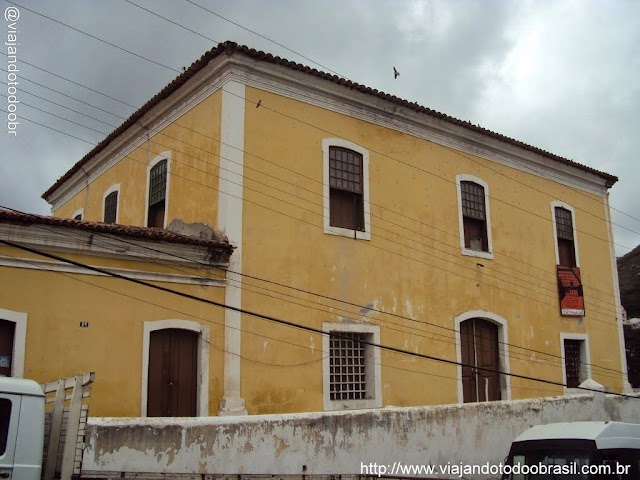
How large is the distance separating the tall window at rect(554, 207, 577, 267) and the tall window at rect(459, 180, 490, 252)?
3.44 meters

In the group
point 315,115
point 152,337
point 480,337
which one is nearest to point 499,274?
point 480,337

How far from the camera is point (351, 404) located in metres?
13.2

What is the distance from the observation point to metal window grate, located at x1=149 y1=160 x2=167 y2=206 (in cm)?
1448

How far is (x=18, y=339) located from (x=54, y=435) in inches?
124

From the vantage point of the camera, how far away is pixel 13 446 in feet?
21.1

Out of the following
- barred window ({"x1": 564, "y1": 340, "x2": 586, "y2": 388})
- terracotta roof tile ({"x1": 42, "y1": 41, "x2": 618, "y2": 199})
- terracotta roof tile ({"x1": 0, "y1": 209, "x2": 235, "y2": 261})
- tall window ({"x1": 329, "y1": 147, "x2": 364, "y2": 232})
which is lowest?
barred window ({"x1": 564, "y1": 340, "x2": 586, "y2": 388})

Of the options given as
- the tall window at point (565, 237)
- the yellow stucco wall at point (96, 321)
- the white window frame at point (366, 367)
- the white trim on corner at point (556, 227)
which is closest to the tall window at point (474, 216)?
the white trim on corner at point (556, 227)

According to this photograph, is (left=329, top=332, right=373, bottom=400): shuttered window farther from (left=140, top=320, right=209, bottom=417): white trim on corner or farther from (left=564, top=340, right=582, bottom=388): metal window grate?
(left=564, top=340, right=582, bottom=388): metal window grate

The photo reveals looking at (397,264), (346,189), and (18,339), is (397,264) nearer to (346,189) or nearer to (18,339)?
(346,189)

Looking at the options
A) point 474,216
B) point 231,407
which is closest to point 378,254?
point 474,216

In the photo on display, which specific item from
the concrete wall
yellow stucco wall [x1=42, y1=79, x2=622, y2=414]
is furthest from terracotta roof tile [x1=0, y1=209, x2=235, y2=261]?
the concrete wall

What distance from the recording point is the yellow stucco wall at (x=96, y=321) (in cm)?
991

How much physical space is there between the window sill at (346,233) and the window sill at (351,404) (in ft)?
10.8

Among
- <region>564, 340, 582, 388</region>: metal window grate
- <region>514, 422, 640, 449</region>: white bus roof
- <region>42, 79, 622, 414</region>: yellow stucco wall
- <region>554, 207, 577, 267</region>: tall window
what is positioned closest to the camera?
<region>514, 422, 640, 449</region>: white bus roof
